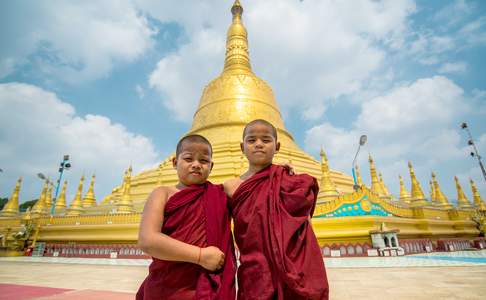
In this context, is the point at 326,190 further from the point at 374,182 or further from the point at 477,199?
the point at 477,199

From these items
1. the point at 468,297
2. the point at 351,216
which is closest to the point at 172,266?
the point at 468,297

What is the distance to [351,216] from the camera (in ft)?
30.1

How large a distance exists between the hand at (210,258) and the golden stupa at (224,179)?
8397mm

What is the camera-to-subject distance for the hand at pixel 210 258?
4.40 feet

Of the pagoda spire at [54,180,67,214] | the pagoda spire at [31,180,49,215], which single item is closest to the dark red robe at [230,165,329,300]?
the pagoda spire at [31,180,49,215]

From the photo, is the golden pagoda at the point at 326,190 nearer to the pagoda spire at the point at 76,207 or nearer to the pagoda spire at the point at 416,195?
the pagoda spire at the point at 416,195

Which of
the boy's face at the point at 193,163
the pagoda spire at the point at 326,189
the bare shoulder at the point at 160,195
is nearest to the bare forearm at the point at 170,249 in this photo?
the bare shoulder at the point at 160,195

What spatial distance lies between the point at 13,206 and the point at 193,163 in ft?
62.0

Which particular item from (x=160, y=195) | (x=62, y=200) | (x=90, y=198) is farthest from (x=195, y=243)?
(x=62, y=200)

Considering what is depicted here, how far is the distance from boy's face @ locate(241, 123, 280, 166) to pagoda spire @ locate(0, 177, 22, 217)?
1854cm

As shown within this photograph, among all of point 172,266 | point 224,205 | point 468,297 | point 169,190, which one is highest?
point 169,190

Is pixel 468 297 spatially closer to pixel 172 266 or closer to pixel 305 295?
pixel 305 295

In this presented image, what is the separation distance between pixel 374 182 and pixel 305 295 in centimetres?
1522

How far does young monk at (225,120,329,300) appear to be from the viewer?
1.35 m
